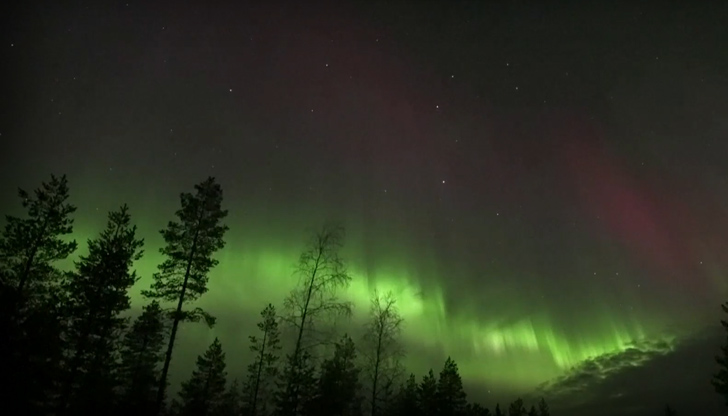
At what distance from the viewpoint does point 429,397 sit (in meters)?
53.2

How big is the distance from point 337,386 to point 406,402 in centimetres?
1516

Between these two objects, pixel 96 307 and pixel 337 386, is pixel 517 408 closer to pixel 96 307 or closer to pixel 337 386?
pixel 337 386

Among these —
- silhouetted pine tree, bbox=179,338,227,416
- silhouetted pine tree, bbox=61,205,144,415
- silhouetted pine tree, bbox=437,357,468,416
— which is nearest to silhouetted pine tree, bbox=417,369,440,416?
silhouetted pine tree, bbox=437,357,468,416

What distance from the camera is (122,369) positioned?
41.6 m

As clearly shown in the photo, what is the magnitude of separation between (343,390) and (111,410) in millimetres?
25085

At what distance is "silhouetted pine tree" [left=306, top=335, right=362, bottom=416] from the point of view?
141 ft

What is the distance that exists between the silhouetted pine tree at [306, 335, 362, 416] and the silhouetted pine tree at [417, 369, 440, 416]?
879cm

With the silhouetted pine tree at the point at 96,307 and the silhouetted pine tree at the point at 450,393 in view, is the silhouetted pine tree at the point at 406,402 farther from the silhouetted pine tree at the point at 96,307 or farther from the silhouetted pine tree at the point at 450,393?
the silhouetted pine tree at the point at 96,307

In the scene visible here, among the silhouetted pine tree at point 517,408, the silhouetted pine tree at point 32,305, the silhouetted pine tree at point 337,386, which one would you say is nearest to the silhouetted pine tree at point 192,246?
the silhouetted pine tree at point 32,305

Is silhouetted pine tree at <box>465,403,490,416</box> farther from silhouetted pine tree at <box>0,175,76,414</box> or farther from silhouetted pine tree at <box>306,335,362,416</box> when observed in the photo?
silhouetted pine tree at <box>0,175,76,414</box>

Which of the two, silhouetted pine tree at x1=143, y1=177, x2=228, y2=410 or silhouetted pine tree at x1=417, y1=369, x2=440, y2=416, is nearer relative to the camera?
silhouetted pine tree at x1=143, y1=177, x2=228, y2=410

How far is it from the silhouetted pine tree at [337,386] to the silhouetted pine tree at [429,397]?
28.8 ft

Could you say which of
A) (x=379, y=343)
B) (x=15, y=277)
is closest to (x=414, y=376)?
(x=379, y=343)

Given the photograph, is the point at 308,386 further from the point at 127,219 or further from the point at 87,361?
the point at 127,219
